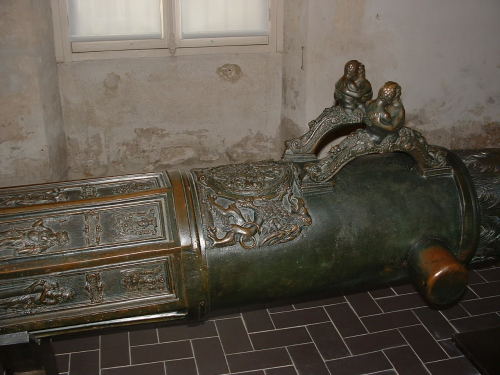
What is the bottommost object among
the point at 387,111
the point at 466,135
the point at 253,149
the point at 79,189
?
the point at 253,149

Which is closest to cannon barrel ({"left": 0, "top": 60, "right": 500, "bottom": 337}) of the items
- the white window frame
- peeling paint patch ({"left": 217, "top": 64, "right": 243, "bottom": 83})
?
the white window frame

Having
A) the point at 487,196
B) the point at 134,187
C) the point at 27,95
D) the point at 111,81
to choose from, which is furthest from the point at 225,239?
the point at 111,81

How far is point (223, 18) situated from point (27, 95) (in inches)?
64.7

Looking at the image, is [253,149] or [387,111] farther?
[253,149]

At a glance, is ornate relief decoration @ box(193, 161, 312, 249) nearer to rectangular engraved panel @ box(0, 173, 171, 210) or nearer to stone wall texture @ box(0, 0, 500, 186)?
rectangular engraved panel @ box(0, 173, 171, 210)

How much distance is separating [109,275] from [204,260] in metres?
0.34

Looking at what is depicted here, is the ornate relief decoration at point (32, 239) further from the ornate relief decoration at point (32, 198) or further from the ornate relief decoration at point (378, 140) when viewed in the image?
the ornate relief decoration at point (378, 140)

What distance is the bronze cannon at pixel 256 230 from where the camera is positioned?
6.72ft

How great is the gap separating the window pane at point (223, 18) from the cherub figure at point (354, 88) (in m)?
2.58

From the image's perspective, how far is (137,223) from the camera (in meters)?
2.12

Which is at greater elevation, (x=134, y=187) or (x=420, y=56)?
(x=420, y=56)

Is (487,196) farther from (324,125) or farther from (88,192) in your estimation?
(88,192)

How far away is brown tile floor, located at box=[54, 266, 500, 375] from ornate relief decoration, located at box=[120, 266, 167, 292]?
886 millimetres

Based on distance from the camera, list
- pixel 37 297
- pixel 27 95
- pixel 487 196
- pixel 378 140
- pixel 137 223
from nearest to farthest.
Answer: pixel 37 297
pixel 137 223
pixel 378 140
pixel 487 196
pixel 27 95
